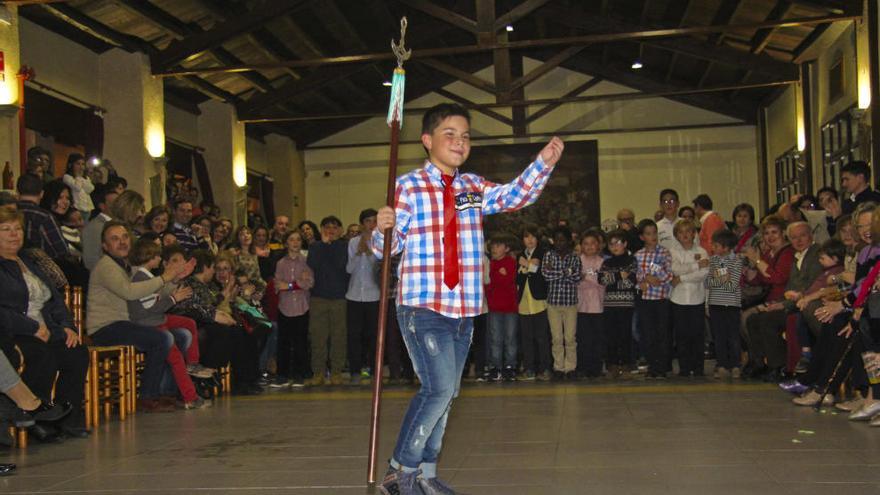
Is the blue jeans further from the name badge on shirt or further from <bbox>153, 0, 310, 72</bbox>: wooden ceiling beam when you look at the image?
<bbox>153, 0, 310, 72</bbox>: wooden ceiling beam

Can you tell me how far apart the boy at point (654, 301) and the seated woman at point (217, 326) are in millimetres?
3456

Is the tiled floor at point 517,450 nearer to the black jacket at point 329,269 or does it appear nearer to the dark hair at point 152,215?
the black jacket at point 329,269

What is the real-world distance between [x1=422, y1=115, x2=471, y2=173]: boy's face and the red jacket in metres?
5.48

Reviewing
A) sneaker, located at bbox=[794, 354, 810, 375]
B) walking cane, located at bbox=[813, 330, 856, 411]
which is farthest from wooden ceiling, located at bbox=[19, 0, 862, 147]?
walking cane, located at bbox=[813, 330, 856, 411]

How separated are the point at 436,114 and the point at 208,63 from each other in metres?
13.8

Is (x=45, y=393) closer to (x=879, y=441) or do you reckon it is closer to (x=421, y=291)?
(x=421, y=291)

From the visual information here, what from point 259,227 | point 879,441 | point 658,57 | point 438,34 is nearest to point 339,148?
point 438,34

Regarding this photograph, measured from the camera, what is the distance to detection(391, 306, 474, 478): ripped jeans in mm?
3408

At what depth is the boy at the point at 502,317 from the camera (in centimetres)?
895

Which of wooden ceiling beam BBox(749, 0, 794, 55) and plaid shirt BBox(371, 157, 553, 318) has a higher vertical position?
wooden ceiling beam BBox(749, 0, 794, 55)

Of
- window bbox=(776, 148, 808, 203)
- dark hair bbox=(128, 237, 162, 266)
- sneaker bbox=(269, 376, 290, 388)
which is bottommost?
sneaker bbox=(269, 376, 290, 388)

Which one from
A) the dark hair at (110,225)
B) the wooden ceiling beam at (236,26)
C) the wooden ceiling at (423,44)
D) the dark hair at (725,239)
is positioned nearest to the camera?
the dark hair at (110,225)

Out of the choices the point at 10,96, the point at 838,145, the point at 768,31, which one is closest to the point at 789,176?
the point at 768,31

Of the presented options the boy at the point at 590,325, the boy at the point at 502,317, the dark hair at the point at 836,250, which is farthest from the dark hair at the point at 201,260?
the dark hair at the point at 836,250
